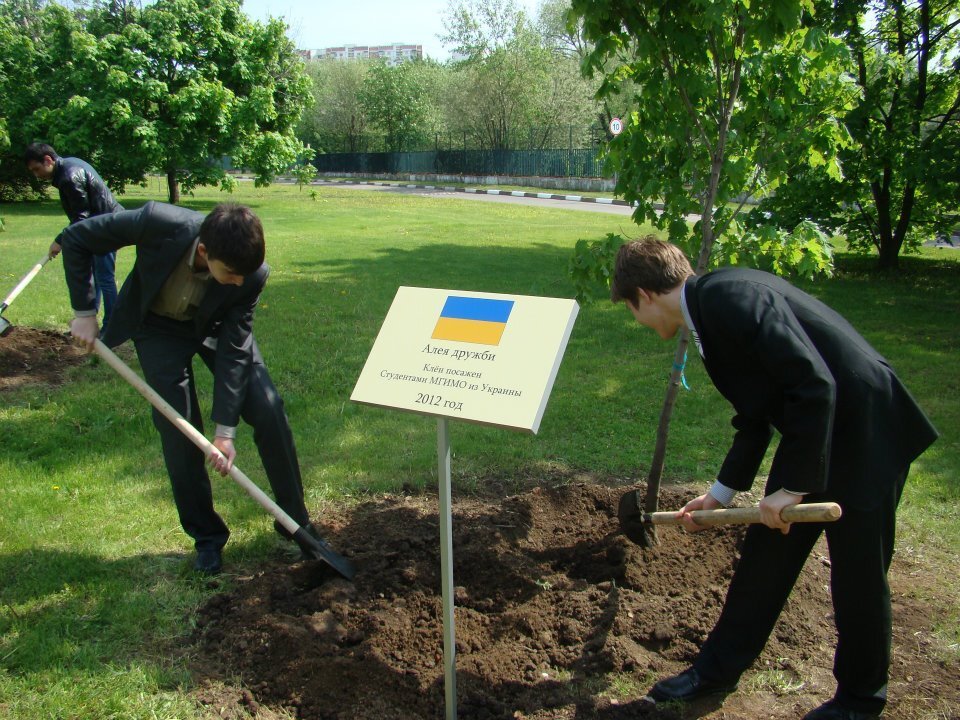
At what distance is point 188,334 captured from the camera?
3.46 m

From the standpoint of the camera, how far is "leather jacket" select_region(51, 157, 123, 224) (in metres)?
6.23

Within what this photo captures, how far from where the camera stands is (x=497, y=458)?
4.84m

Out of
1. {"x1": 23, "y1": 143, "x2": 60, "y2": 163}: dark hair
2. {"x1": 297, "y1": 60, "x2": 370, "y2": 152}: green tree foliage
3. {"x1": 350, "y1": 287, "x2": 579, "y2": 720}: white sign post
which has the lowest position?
{"x1": 350, "y1": 287, "x2": 579, "y2": 720}: white sign post

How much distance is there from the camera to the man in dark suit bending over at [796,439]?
2270 mm

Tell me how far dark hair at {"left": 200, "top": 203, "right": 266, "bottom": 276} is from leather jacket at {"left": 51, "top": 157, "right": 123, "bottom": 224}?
3736 mm

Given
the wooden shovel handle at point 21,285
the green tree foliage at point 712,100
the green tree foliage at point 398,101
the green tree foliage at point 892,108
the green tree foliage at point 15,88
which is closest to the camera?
the green tree foliage at point 712,100

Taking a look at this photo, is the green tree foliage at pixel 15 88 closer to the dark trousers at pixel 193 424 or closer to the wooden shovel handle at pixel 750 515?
the dark trousers at pixel 193 424

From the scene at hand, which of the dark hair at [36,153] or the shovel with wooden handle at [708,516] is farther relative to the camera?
the dark hair at [36,153]

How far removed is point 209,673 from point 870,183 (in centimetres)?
1112

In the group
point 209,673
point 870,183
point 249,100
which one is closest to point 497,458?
point 209,673

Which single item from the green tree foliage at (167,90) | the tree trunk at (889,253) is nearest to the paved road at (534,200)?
the green tree foliage at (167,90)

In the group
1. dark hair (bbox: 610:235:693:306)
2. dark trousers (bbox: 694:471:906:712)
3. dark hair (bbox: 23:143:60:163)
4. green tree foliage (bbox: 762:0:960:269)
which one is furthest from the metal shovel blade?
green tree foliage (bbox: 762:0:960:269)

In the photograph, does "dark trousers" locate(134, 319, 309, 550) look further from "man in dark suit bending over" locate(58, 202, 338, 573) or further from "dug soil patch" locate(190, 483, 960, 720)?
"dug soil patch" locate(190, 483, 960, 720)

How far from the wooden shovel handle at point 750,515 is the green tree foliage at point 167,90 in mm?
18019
